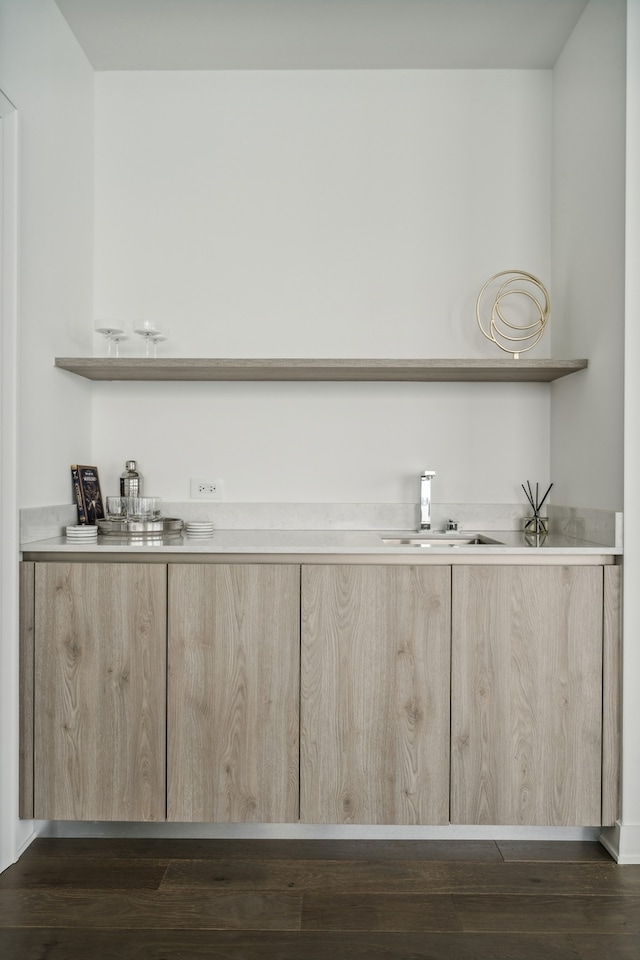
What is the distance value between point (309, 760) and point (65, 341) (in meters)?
1.58

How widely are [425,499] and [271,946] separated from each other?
1.43 metres

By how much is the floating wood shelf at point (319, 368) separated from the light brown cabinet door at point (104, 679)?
2.24ft

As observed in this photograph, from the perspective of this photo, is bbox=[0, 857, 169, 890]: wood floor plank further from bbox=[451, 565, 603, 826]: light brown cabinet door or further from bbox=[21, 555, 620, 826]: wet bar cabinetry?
bbox=[451, 565, 603, 826]: light brown cabinet door

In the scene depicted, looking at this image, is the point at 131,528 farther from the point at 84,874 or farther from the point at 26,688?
the point at 84,874

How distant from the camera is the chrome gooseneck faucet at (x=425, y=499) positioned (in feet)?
8.07

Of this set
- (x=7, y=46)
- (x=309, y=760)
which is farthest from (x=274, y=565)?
(x=7, y=46)

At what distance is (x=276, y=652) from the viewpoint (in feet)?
6.47

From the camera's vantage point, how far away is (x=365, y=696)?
197 cm

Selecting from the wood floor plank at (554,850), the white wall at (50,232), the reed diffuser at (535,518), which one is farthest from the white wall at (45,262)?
the reed diffuser at (535,518)

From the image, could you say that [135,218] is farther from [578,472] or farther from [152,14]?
Result: [578,472]

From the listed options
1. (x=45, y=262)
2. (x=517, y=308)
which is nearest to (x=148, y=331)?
(x=45, y=262)

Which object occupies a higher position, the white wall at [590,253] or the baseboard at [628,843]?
the white wall at [590,253]

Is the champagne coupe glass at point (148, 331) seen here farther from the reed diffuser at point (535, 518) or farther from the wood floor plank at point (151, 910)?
the wood floor plank at point (151, 910)

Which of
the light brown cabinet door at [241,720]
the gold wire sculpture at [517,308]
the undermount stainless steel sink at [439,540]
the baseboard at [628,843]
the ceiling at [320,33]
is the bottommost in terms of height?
the baseboard at [628,843]
